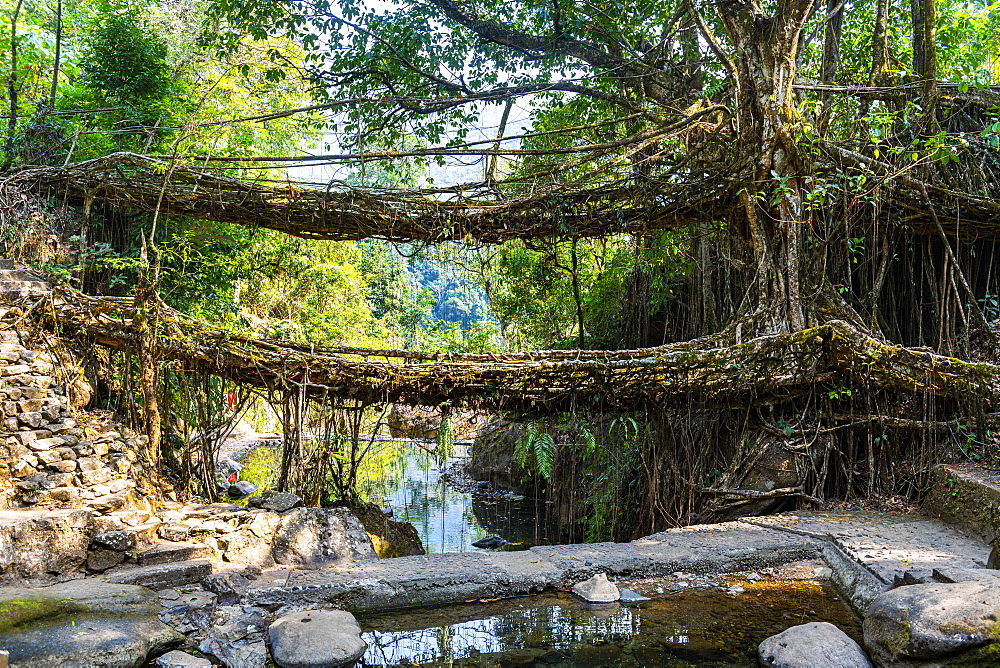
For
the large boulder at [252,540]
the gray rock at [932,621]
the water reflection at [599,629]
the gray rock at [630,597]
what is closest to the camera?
the gray rock at [932,621]

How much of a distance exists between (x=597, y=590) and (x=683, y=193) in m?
3.93

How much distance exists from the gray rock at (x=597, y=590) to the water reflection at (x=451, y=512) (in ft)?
8.52

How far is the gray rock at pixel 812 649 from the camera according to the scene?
3.23 metres

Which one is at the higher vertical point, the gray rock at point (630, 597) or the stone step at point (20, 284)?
the stone step at point (20, 284)

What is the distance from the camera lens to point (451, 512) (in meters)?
9.56

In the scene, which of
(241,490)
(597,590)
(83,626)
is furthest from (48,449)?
(241,490)

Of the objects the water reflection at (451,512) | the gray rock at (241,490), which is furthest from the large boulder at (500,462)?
the gray rock at (241,490)

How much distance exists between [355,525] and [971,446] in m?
5.02

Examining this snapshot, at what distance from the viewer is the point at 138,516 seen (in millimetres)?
4664

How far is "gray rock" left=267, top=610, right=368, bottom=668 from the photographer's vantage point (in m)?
3.37

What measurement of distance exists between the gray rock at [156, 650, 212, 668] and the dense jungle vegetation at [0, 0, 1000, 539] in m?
2.30

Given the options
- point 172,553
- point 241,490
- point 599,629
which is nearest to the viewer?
point 599,629

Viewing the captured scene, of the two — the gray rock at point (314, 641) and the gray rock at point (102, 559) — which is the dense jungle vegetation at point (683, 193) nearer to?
the gray rock at point (102, 559)

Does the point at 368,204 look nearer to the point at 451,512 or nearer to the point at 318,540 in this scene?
the point at 318,540
